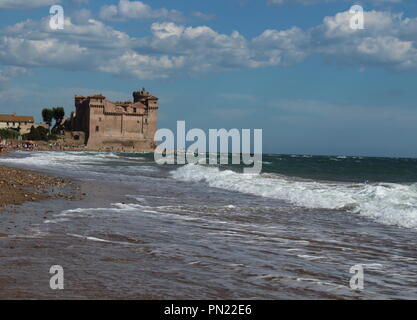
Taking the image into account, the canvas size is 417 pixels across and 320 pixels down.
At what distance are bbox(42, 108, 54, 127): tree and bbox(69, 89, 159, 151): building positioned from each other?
8642 mm

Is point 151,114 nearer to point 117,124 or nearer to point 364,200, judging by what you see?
point 117,124

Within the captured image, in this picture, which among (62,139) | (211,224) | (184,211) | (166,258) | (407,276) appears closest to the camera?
(407,276)

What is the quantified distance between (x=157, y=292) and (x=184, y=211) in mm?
7989

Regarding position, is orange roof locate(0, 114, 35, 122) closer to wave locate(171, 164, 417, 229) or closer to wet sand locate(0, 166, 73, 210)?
wave locate(171, 164, 417, 229)

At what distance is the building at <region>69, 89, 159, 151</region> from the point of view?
97.3m

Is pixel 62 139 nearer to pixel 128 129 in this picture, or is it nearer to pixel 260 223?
pixel 128 129

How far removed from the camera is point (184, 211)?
13875 mm

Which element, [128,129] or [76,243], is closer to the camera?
[76,243]

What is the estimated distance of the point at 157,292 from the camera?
589 cm

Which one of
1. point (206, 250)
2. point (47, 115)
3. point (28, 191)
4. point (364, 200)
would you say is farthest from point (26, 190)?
point (47, 115)

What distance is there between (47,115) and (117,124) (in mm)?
18789

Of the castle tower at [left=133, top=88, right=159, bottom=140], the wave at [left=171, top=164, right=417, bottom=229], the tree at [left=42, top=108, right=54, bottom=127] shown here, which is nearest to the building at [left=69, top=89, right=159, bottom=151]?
the castle tower at [left=133, top=88, right=159, bottom=140]
